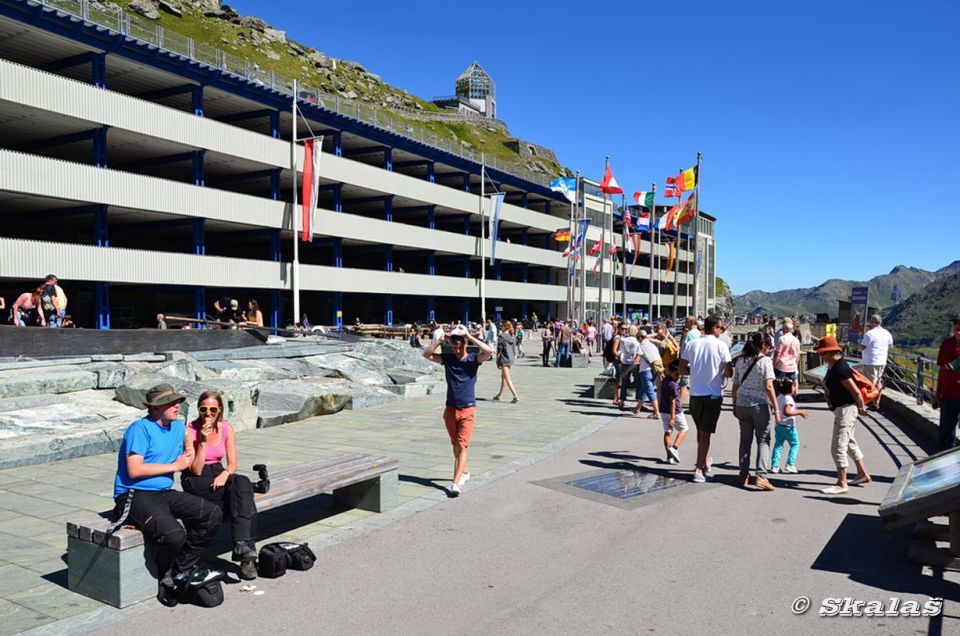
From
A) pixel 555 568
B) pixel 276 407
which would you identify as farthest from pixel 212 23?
pixel 555 568

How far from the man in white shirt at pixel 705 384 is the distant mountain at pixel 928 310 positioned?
140627 mm

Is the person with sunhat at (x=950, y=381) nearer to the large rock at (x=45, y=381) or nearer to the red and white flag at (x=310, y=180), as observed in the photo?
the large rock at (x=45, y=381)

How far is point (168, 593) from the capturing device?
471cm

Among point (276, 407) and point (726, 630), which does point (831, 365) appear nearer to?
point (726, 630)

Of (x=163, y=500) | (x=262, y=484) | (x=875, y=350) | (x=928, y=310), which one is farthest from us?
(x=928, y=310)

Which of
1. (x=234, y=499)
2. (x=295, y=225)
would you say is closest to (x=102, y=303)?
(x=295, y=225)

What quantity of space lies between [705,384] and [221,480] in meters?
5.35

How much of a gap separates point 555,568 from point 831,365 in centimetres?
447

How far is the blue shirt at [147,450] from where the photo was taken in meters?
4.81

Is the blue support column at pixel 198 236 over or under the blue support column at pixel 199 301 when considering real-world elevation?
over

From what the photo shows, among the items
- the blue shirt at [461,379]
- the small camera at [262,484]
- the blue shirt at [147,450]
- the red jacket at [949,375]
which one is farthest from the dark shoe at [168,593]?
the red jacket at [949,375]

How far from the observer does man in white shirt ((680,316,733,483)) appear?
8125 mm

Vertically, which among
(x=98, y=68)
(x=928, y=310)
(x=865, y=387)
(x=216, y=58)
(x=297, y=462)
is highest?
(x=216, y=58)

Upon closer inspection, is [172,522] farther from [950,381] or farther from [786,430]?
[950,381]
